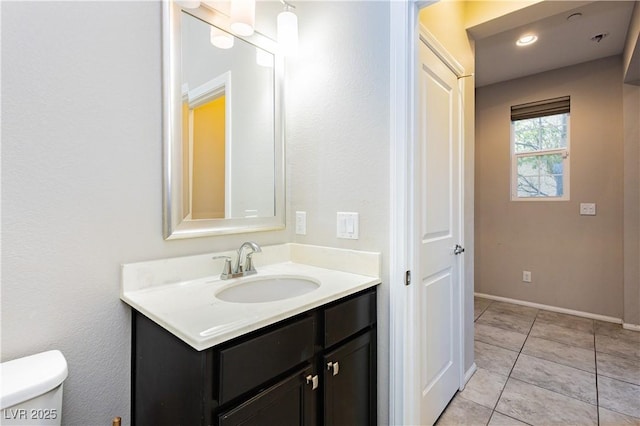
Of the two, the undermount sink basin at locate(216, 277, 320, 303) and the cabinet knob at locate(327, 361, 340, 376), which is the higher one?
the undermount sink basin at locate(216, 277, 320, 303)

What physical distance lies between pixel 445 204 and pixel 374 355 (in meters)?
0.90

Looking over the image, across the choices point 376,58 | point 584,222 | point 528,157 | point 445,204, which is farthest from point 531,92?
point 376,58

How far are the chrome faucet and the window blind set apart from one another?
3.39 m

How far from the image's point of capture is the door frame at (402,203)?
1.25 metres

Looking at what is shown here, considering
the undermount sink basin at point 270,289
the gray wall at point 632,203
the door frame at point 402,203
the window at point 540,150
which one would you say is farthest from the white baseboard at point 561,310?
the undermount sink basin at point 270,289

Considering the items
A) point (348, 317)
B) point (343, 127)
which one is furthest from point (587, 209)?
point (348, 317)

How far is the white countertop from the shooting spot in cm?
83

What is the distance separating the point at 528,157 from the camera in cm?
331

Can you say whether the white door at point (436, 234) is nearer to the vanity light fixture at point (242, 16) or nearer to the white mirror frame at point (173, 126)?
the vanity light fixture at point (242, 16)

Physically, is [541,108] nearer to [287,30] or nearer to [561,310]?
[561,310]

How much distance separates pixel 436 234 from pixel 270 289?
0.90m

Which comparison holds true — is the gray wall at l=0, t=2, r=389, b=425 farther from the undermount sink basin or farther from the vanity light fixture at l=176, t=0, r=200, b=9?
the undermount sink basin

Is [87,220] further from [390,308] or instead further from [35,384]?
[390,308]

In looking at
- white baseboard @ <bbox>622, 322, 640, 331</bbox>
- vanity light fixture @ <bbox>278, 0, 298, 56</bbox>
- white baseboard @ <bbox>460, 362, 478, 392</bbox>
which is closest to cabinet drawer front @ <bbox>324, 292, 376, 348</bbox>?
white baseboard @ <bbox>460, 362, 478, 392</bbox>
